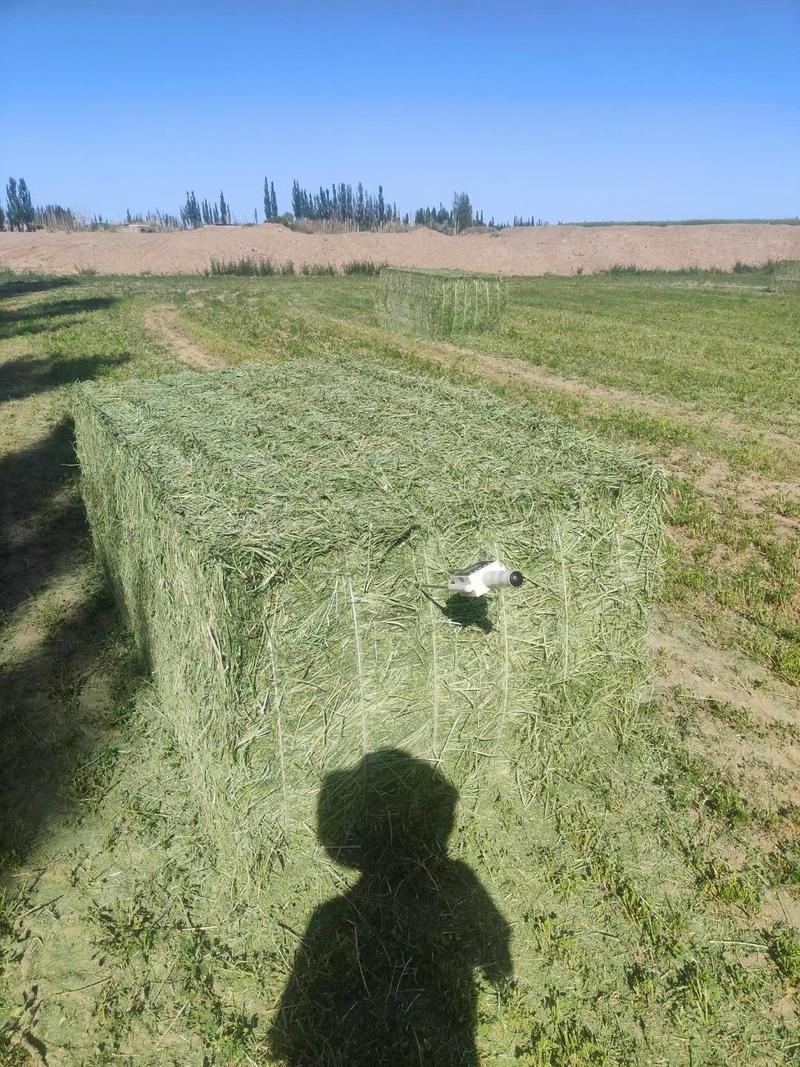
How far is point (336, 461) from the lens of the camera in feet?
15.4

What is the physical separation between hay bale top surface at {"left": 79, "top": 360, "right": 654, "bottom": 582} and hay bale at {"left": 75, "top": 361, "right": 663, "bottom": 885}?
0.02m

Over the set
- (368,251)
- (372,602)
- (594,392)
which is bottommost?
(594,392)

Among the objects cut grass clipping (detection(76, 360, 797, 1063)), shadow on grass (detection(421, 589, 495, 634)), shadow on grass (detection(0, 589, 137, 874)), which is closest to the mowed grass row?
cut grass clipping (detection(76, 360, 797, 1063))

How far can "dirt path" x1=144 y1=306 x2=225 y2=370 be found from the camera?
18.0 metres

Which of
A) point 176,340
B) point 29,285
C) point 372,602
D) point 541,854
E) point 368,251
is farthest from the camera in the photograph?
point 368,251

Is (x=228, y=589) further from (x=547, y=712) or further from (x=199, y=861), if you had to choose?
(x=547, y=712)

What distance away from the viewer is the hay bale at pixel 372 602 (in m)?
3.52

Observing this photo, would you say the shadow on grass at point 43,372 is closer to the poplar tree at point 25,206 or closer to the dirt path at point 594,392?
the dirt path at point 594,392

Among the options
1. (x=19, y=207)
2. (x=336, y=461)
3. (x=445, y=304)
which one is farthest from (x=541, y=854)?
(x=19, y=207)

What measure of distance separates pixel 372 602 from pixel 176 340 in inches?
784

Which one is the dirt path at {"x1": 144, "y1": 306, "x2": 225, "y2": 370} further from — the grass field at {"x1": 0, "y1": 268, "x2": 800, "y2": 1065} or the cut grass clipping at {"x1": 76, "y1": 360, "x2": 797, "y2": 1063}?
the cut grass clipping at {"x1": 76, "y1": 360, "x2": 797, "y2": 1063}

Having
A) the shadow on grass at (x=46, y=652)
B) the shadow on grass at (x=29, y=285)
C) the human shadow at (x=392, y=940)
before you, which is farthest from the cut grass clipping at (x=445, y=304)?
the shadow on grass at (x=29, y=285)

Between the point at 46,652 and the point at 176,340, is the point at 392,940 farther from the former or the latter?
the point at 176,340

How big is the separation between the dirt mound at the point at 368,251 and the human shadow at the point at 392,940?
58129 millimetres
